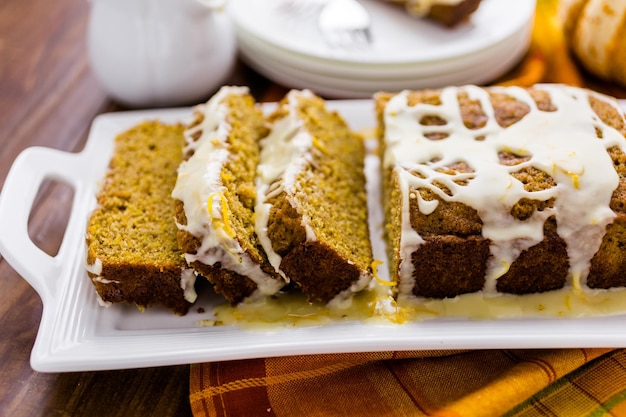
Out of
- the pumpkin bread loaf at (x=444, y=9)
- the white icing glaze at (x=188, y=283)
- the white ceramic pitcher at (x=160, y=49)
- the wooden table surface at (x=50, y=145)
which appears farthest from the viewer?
the pumpkin bread loaf at (x=444, y=9)

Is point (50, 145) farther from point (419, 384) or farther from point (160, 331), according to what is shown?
point (419, 384)

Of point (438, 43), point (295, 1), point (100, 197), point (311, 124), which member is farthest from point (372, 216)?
point (295, 1)

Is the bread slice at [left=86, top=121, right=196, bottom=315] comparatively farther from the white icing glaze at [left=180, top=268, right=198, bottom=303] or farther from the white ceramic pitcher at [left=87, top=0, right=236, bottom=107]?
Result: the white ceramic pitcher at [left=87, top=0, right=236, bottom=107]

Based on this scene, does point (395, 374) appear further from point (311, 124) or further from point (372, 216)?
point (311, 124)

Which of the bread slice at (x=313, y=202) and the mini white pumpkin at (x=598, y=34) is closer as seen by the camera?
the bread slice at (x=313, y=202)

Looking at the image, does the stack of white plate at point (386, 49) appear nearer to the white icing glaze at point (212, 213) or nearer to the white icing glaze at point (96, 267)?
the white icing glaze at point (212, 213)

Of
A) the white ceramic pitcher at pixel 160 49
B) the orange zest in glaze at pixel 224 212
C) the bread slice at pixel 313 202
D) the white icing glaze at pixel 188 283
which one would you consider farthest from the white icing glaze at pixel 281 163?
the white ceramic pitcher at pixel 160 49

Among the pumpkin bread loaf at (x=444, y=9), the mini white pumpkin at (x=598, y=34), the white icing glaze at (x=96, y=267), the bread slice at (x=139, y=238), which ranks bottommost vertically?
the mini white pumpkin at (x=598, y=34)

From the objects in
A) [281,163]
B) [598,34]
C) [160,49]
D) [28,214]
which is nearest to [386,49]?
[598,34]
